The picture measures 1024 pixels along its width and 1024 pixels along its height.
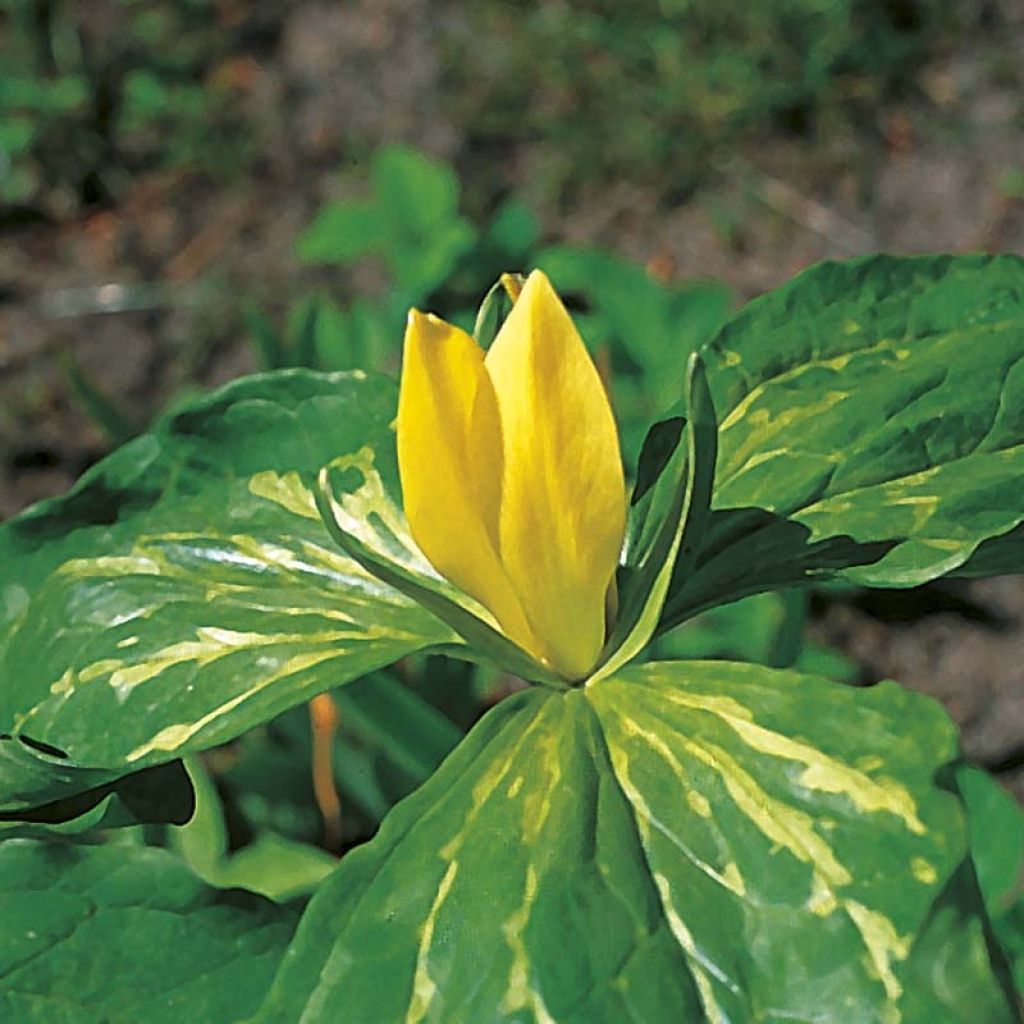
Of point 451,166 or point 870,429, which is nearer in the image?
point 870,429

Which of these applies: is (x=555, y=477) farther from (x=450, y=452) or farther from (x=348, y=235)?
(x=348, y=235)

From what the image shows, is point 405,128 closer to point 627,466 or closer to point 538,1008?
point 627,466

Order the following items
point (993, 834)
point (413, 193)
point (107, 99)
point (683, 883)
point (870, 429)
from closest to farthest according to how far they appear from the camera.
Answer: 1. point (683, 883)
2. point (870, 429)
3. point (993, 834)
4. point (413, 193)
5. point (107, 99)

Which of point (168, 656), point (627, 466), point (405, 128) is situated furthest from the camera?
point (405, 128)

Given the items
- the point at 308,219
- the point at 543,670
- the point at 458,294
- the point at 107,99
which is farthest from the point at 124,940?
the point at 107,99

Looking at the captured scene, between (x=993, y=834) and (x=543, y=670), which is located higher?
(x=543, y=670)

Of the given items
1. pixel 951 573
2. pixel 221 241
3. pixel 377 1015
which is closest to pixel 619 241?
pixel 221 241

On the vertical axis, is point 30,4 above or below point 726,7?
above
